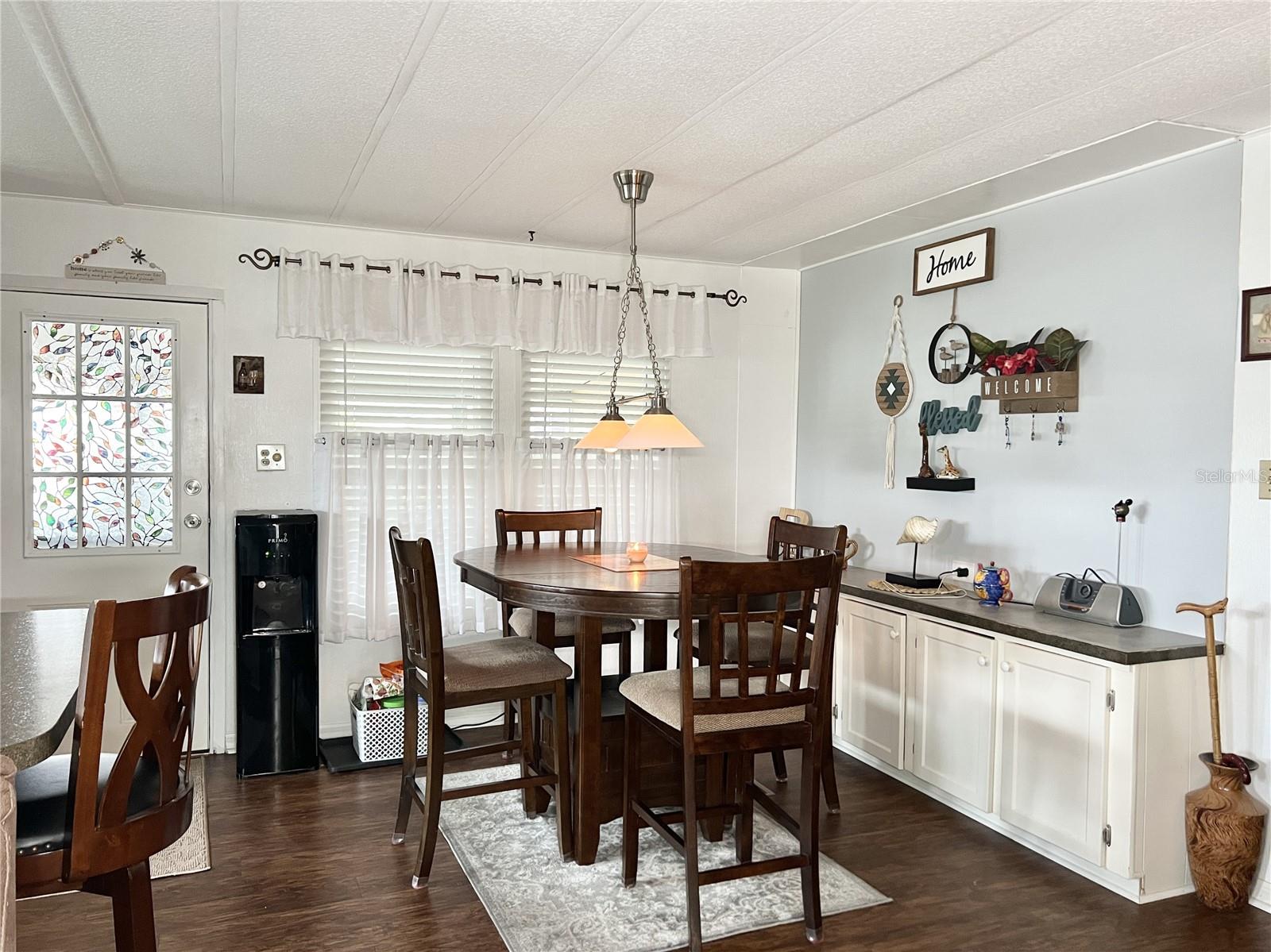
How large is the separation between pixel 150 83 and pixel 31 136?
0.76 meters

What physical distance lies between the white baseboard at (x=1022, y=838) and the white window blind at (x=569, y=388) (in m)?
2.04

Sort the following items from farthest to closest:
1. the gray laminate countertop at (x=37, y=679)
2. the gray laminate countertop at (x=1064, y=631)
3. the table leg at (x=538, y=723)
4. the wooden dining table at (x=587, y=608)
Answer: the table leg at (x=538, y=723) < the gray laminate countertop at (x=1064, y=631) < the wooden dining table at (x=587, y=608) < the gray laminate countertop at (x=37, y=679)

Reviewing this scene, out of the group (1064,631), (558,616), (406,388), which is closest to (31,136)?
(406,388)

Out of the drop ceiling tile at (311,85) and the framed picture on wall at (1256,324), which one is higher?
the drop ceiling tile at (311,85)

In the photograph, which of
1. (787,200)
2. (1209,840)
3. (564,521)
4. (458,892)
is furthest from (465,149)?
(1209,840)

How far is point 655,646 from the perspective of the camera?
3.51 metres

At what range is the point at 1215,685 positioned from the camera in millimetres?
2771

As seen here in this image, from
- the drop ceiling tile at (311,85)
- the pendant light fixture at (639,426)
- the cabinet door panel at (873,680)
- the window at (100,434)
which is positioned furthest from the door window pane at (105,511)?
the cabinet door panel at (873,680)

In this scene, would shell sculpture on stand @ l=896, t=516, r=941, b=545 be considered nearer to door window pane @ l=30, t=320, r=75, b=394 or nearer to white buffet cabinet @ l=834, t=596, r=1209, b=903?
white buffet cabinet @ l=834, t=596, r=1209, b=903

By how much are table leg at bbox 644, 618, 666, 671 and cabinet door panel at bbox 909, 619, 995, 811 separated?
38.7 inches

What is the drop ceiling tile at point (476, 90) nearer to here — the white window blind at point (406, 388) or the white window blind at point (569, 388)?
the white window blind at point (406, 388)

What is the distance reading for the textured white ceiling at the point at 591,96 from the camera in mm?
2199

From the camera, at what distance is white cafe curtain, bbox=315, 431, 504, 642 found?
4.24 meters

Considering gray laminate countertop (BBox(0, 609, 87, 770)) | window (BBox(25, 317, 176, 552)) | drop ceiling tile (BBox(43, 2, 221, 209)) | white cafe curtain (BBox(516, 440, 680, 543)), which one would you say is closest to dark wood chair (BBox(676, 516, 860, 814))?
white cafe curtain (BBox(516, 440, 680, 543))
